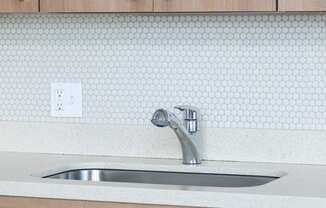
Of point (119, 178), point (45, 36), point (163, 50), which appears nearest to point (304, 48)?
point (163, 50)

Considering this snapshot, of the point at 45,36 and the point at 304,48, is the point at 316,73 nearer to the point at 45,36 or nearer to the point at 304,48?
the point at 304,48

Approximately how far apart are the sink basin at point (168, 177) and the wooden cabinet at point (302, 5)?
59cm

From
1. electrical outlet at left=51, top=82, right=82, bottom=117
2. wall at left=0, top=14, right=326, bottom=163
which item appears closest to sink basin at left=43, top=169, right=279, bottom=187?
wall at left=0, top=14, right=326, bottom=163

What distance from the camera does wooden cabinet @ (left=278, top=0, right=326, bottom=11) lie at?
2324 mm

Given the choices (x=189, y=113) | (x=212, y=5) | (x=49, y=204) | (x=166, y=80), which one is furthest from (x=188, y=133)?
(x=49, y=204)

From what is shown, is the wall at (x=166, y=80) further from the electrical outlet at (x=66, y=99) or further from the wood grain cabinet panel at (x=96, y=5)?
the wood grain cabinet panel at (x=96, y=5)

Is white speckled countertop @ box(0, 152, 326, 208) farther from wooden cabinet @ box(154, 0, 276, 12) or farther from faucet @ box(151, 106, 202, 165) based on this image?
wooden cabinet @ box(154, 0, 276, 12)

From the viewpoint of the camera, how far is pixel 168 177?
2670 mm

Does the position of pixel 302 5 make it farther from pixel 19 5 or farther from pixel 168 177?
pixel 19 5

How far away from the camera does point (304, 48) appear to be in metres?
2.65

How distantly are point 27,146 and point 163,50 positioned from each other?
0.67 m

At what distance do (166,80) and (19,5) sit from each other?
0.60 metres

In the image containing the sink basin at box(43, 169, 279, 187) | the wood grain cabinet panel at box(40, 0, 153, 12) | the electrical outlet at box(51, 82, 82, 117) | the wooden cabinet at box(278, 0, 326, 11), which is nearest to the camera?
the wooden cabinet at box(278, 0, 326, 11)

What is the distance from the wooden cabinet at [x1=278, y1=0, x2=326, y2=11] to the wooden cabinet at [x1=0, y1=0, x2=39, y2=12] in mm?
845
